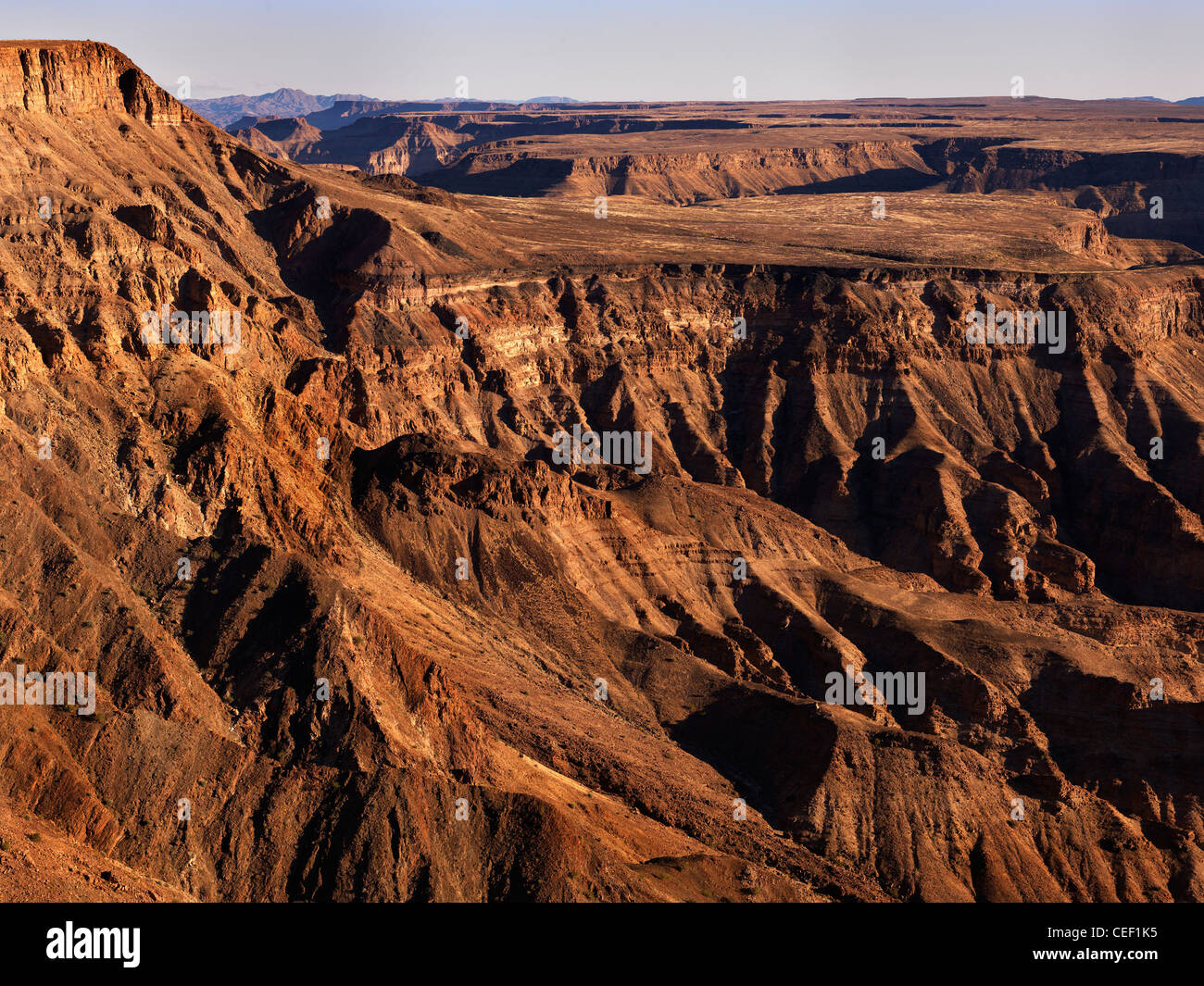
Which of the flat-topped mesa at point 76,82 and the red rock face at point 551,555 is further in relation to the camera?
the flat-topped mesa at point 76,82

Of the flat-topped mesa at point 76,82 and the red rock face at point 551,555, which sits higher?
the flat-topped mesa at point 76,82

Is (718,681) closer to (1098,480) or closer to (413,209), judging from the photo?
(1098,480)

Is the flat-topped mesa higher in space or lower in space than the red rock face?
higher

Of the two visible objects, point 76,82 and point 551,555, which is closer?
point 551,555

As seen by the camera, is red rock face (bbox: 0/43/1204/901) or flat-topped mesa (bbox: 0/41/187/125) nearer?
red rock face (bbox: 0/43/1204/901)

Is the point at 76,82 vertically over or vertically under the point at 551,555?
over
